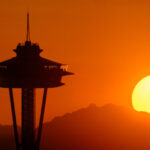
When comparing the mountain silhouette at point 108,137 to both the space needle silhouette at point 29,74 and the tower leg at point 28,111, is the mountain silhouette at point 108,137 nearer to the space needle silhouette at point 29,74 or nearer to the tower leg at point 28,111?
the tower leg at point 28,111

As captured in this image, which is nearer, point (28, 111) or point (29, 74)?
point (29, 74)

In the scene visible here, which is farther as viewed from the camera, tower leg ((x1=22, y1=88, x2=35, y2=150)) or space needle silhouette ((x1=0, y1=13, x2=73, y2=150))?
tower leg ((x1=22, y1=88, x2=35, y2=150))

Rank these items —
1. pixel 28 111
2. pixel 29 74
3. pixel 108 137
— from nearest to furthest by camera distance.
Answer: pixel 29 74 < pixel 28 111 < pixel 108 137

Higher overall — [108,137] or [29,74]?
[29,74]

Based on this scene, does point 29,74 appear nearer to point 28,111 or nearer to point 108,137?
point 28,111

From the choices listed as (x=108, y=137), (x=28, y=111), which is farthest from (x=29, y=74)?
(x=108, y=137)

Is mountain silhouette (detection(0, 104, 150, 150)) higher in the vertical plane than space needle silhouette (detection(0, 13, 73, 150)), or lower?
lower

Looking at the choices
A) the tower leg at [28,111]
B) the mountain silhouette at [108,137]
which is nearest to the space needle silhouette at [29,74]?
the tower leg at [28,111]

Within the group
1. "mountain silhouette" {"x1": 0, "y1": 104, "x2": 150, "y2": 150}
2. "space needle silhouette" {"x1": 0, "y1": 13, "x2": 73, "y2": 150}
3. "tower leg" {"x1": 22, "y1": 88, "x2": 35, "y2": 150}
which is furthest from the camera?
"mountain silhouette" {"x1": 0, "y1": 104, "x2": 150, "y2": 150}

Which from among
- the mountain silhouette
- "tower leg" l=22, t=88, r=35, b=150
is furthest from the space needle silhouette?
the mountain silhouette

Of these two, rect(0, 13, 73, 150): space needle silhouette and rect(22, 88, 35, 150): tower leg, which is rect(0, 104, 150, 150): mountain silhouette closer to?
rect(22, 88, 35, 150): tower leg

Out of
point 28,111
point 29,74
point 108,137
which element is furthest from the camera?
point 108,137

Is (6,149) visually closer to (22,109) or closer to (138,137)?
(138,137)
